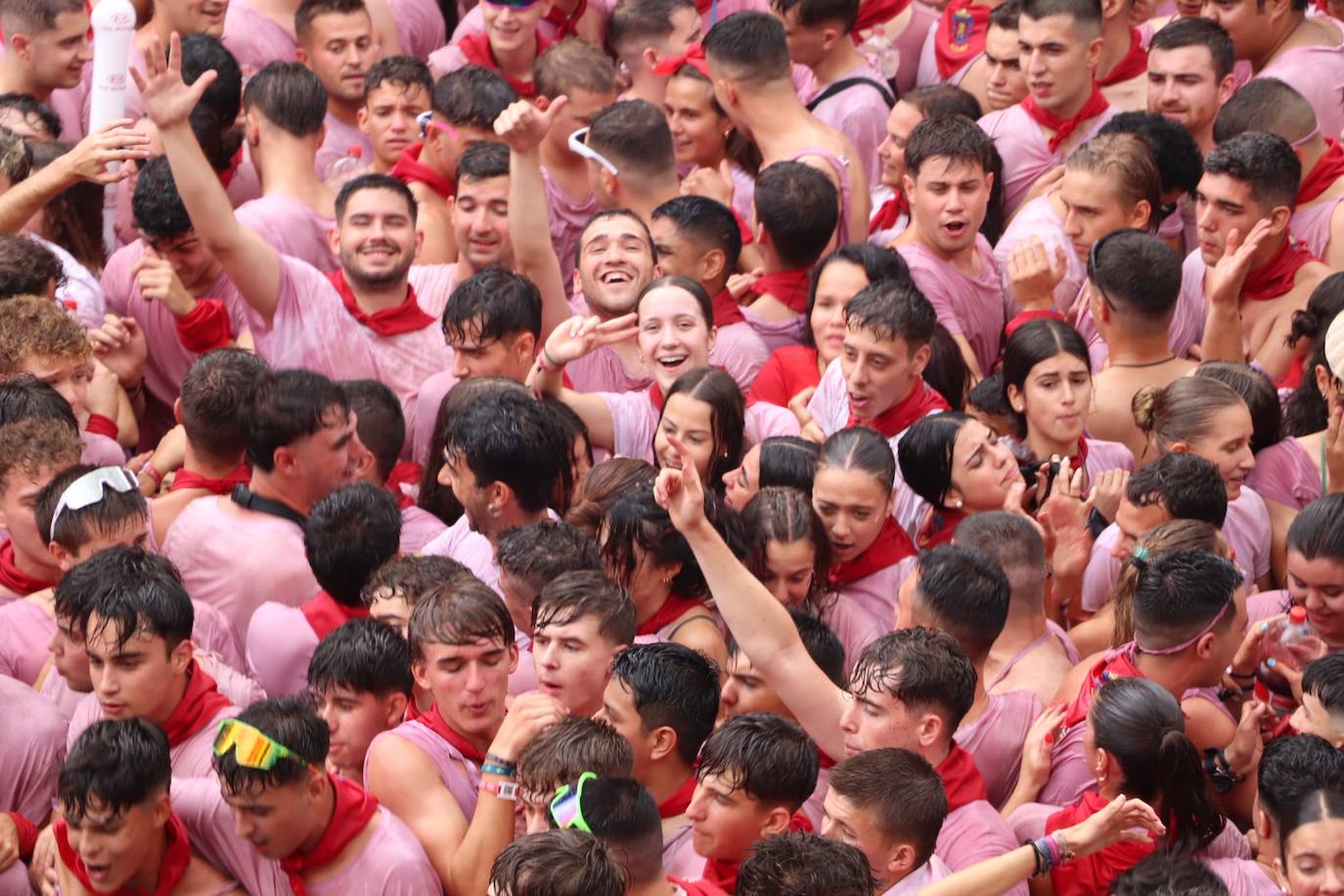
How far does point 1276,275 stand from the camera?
7219 mm

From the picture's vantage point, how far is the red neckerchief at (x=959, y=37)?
906 centimetres

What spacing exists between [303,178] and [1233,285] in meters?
3.24

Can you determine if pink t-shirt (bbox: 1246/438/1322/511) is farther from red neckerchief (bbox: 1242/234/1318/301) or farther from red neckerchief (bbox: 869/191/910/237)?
red neckerchief (bbox: 869/191/910/237)

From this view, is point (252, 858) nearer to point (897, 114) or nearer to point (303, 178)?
point (303, 178)

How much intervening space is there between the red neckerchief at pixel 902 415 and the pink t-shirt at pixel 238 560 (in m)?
1.73

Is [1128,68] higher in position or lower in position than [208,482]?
lower

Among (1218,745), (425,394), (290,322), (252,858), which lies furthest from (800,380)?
(252,858)

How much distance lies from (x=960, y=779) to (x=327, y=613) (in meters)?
1.71

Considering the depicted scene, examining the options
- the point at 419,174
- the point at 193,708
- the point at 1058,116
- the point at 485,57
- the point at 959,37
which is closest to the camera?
the point at 193,708

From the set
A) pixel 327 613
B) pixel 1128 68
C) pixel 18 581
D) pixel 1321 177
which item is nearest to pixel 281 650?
pixel 327 613

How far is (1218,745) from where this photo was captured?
208 inches

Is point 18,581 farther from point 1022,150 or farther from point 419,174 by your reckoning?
point 1022,150

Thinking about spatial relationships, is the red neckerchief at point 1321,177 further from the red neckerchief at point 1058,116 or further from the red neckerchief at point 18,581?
the red neckerchief at point 18,581

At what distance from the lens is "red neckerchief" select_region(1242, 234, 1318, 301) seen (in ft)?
23.7
